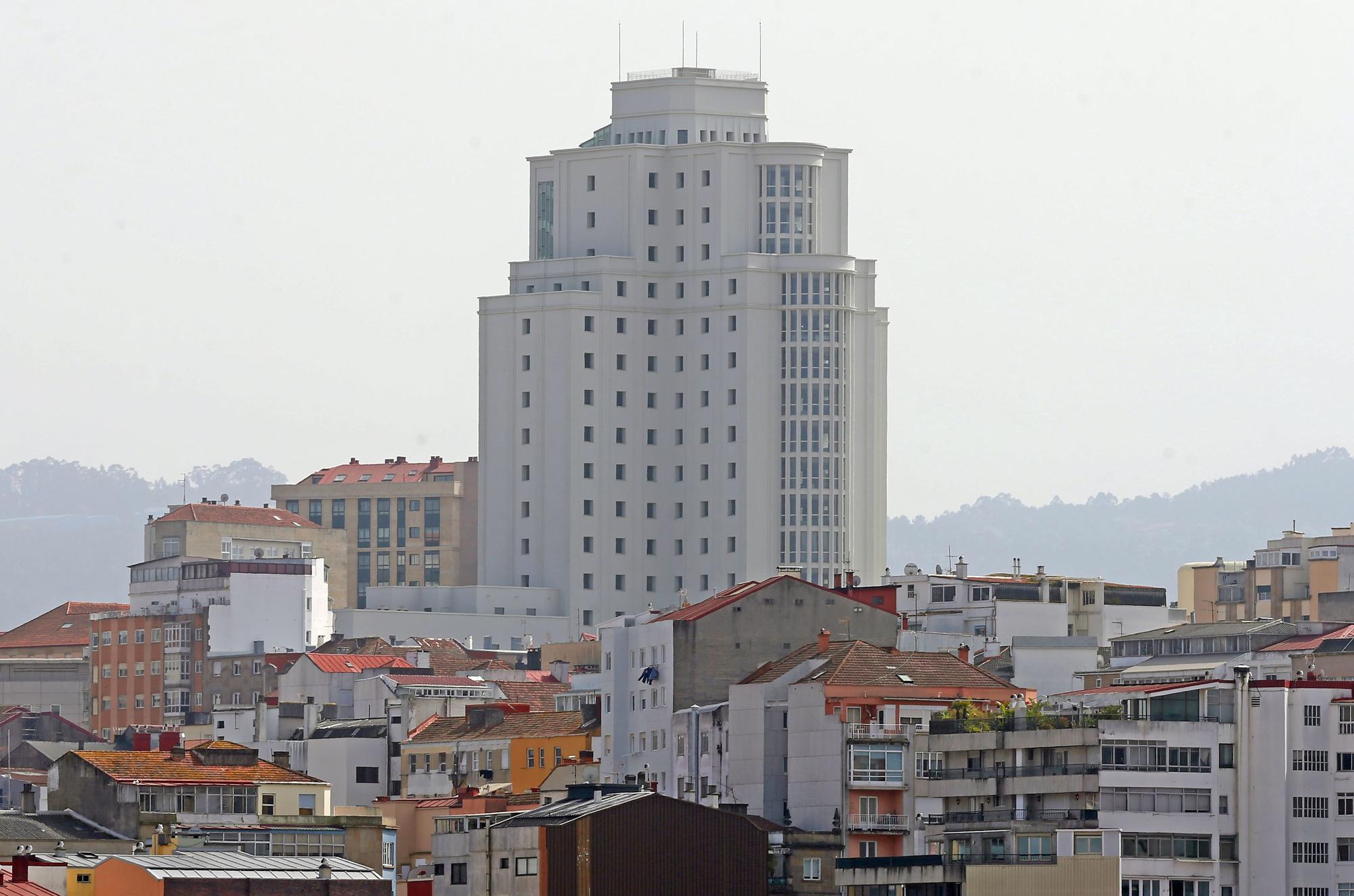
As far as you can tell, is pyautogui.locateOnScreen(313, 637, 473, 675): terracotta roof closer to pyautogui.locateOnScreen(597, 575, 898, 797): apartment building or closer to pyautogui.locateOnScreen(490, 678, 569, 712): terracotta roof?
pyautogui.locateOnScreen(490, 678, 569, 712): terracotta roof

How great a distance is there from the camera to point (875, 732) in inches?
4414

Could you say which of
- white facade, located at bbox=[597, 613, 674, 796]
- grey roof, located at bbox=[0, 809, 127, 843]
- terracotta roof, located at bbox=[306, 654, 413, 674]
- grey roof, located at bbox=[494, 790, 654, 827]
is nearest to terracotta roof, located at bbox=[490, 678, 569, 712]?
terracotta roof, located at bbox=[306, 654, 413, 674]

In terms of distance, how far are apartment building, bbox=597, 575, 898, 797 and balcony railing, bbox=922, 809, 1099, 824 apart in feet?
51.3

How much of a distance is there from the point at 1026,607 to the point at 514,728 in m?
26.3

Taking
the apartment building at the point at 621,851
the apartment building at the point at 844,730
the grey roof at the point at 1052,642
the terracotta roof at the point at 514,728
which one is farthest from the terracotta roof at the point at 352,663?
the apartment building at the point at 621,851

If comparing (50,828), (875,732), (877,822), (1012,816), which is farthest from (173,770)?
(1012,816)

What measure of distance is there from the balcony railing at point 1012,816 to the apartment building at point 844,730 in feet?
6.08

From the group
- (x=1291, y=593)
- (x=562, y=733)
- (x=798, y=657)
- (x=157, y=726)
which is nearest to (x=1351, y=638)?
(x=798, y=657)

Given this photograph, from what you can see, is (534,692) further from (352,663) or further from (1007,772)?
(1007,772)

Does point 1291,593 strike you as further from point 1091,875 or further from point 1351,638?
point 1091,875

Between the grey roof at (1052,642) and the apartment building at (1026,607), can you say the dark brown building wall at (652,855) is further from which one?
the apartment building at (1026,607)

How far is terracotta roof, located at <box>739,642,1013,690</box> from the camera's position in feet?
376

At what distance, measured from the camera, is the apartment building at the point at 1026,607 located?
493 feet

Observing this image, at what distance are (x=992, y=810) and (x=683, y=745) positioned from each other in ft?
60.0
